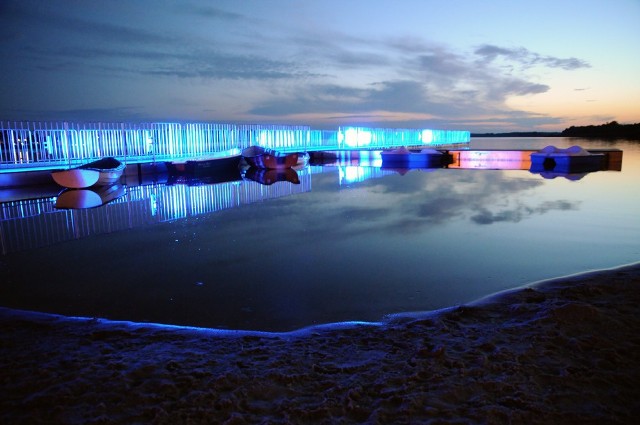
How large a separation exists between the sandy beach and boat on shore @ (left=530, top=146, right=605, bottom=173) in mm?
17001

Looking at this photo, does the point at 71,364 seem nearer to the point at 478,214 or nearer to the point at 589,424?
the point at 589,424

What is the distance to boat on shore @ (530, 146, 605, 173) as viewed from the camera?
18328mm

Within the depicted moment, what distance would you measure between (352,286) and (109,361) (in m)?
2.10

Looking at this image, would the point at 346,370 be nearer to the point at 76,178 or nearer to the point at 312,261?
the point at 312,261

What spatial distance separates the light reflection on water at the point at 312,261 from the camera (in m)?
3.64

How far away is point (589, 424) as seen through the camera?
6.48 feet

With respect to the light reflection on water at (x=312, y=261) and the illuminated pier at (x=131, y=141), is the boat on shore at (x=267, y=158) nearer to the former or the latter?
the illuminated pier at (x=131, y=141)

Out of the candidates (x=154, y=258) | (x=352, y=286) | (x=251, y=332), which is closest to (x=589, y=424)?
(x=251, y=332)

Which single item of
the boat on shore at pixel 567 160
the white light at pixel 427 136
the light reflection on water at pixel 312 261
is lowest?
the light reflection on water at pixel 312 261

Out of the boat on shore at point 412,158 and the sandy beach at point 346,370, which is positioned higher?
the boat on shore at point 412,158

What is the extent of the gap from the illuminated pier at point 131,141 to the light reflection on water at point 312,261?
9886mm

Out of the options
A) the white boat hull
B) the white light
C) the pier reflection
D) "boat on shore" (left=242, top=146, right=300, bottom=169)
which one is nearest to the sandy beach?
the pier reflection

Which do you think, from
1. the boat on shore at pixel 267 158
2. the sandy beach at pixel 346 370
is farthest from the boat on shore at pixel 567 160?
the sandy beach at pixel 346 370

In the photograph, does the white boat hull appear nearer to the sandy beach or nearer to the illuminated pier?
the illuminated pier
